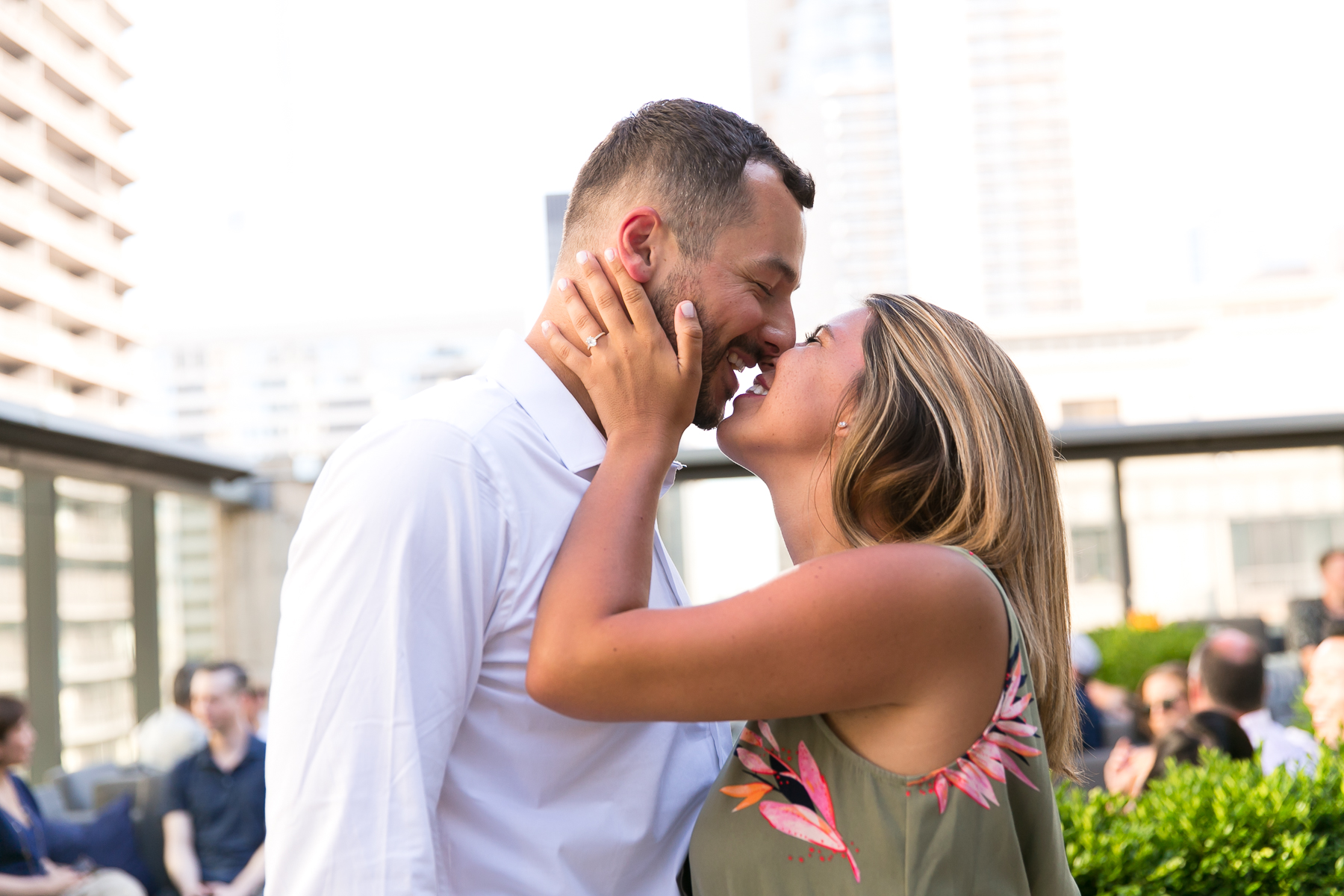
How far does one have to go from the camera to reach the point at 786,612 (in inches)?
44.6

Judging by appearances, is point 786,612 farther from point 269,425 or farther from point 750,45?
point 269,425

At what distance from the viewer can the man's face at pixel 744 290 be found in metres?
1.47

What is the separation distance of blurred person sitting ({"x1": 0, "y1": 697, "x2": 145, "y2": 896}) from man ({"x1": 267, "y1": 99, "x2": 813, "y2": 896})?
161 inches

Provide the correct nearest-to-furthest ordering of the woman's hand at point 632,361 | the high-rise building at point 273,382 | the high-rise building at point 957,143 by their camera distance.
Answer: the woman's hand at point 632,361 < the high-rise building at point 957,143 < the high-rise building at point 273,382

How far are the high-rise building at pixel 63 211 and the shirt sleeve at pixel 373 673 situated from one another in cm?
6489

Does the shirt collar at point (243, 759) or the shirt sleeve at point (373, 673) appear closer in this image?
the shirt sleeve at point (373, 673)

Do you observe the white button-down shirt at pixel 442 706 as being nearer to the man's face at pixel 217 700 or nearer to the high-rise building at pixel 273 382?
the man's face at pixel 217 700

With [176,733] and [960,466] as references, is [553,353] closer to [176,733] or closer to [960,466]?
[960,466]

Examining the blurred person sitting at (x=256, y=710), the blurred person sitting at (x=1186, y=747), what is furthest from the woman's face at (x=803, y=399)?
the blurred person sitting at (x=256, y=710)

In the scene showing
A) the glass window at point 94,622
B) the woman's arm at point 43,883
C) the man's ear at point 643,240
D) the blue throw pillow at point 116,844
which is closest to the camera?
the man's ear at point 643,240

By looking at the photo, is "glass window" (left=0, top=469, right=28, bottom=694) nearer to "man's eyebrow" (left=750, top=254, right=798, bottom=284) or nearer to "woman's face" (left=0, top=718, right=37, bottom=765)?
"woman's face" (left=0, top=718, right=37, bottom=765)

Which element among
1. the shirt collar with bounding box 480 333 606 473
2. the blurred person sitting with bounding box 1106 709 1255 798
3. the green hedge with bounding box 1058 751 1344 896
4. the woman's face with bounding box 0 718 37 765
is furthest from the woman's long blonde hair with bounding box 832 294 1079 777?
the woman's face with bounding box 0 718 37 765

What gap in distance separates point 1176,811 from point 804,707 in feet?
5.58

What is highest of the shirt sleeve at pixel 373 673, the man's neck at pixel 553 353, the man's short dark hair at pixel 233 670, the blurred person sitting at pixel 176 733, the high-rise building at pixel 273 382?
the high-rise building at pixel 273 382
